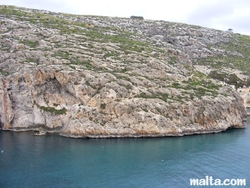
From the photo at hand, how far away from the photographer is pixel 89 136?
65.4 meters

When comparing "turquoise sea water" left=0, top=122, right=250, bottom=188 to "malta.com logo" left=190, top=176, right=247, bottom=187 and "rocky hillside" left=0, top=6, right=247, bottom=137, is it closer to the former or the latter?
"malta.com logo" left=190, top=176, right=247, bottom=187

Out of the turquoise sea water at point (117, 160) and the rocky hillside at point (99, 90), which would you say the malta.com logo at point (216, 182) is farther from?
the rocky hillside at point (99, 90)

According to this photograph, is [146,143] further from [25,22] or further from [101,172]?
[25,22]

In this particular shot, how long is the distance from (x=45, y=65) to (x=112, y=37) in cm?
3879

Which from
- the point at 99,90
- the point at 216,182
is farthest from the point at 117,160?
the point at 99,90

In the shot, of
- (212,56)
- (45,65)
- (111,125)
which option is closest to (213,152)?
(111,125)

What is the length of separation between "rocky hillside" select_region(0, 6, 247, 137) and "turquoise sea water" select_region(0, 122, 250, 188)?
4.24m

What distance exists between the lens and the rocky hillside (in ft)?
224

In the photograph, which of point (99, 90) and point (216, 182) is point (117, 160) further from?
point (99, 90)

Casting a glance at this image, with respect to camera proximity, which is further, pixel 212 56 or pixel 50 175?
pixel 212 56

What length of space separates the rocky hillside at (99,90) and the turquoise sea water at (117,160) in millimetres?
4242

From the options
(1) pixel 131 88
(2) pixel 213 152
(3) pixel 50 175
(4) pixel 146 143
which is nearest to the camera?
(3) pixel 50 175

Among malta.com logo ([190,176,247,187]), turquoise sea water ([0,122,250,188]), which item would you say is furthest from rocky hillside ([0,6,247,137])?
malta.com logo ([190,176,247,187])

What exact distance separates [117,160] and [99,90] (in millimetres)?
23986
